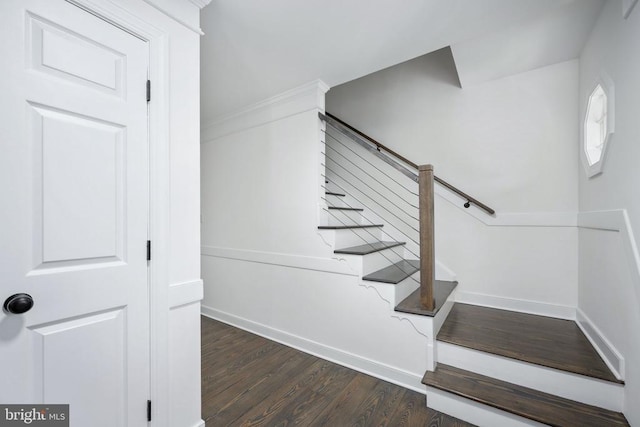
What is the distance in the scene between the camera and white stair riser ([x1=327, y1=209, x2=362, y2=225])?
8.46ft

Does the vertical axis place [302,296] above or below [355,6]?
below

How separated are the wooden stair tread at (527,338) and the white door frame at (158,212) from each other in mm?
1737

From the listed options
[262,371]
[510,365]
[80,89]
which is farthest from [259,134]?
[510,365]

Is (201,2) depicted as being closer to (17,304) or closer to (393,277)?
(17,304)

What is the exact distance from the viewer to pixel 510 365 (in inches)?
66.5

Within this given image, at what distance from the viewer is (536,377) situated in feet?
5.33

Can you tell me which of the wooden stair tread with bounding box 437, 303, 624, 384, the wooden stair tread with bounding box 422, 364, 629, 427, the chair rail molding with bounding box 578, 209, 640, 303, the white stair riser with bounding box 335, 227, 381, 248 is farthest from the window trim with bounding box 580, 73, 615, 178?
A: the white stair riser with bounding box 335, 227, 381, 248

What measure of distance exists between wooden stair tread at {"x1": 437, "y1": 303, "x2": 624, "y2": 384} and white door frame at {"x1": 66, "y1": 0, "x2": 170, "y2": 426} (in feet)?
5.70

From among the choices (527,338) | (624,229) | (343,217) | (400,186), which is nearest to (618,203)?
(624,229)

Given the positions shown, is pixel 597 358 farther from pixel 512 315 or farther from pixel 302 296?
pixel 302 296

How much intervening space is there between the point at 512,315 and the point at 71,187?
3135 mm

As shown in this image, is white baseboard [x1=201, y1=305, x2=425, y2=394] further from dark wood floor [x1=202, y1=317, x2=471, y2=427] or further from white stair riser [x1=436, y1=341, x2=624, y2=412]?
white stair riser [x1=436, y1=341, x2=624, y2=412]

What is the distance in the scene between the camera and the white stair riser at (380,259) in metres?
2.17

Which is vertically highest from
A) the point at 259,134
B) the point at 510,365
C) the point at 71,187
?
the point at 259,134
